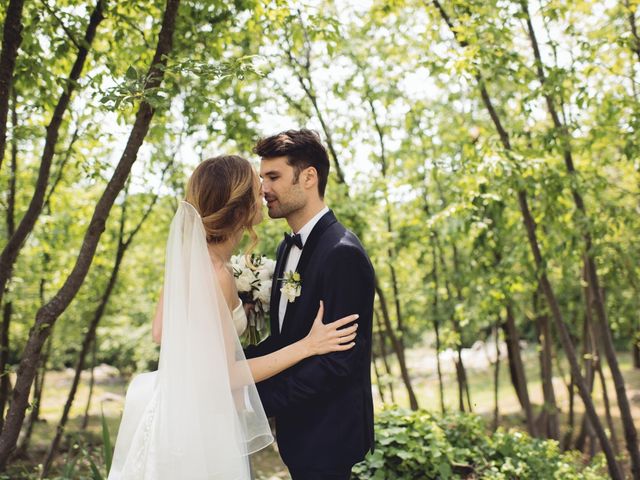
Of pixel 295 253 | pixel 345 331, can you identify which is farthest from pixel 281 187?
pixel 345 331

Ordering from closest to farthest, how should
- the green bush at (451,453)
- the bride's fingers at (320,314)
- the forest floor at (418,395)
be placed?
the bride's fingers at (320,314)
the green bush at (451,453)
the forest floor at (418,395)

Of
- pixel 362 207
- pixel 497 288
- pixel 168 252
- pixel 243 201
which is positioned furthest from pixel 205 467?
pixel 497 288

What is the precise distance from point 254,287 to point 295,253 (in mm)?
266

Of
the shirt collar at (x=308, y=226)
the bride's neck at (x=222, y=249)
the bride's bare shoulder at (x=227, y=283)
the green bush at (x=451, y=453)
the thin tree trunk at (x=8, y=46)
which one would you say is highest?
the thin tree trunk at (x=8, y=46)

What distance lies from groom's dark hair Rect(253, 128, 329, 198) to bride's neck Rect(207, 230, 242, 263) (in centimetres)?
39

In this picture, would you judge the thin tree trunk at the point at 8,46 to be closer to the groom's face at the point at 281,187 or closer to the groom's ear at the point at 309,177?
the groom's face at the point at 281,187

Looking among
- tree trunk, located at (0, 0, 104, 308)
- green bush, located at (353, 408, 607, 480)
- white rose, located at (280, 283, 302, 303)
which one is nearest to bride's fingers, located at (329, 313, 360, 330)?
white rose, located at (280, 283, 302, 303)

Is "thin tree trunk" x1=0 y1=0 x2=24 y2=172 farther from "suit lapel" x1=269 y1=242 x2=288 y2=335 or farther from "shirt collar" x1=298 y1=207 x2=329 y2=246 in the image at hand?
"shirt collar" x1=298 y1=207 x2=329 y2=246

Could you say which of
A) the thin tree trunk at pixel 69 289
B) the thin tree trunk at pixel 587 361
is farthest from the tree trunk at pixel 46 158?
the thin tree trunk at pixel 587 361

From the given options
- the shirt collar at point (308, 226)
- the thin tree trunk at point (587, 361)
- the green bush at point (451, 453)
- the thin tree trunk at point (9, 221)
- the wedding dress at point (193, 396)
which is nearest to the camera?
the wedding dress at point (193, 396)

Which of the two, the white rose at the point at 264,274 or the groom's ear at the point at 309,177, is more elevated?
the groom's ear at the point at 309,177

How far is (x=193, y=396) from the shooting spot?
249 cm

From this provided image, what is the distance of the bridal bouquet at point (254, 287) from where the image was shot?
2959mm

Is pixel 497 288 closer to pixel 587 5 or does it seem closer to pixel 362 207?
pixel 362 207
